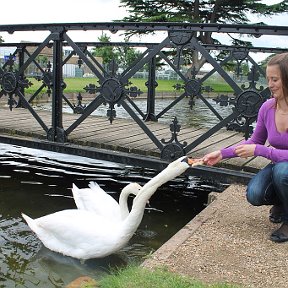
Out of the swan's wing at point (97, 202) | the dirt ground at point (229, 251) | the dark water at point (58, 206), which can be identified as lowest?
the dark water at point (58, 206)

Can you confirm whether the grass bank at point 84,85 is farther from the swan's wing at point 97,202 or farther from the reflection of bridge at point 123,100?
the swan's wing at point 97,202

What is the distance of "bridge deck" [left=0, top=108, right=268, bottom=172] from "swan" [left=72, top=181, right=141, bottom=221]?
1028 millimetres

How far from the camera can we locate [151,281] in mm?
2830

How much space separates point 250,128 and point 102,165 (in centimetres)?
385

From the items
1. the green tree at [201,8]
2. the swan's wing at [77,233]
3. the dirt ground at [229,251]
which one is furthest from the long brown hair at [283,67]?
the green tree at [201,8]

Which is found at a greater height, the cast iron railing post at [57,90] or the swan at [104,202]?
the cast iron railing post at [57,90]

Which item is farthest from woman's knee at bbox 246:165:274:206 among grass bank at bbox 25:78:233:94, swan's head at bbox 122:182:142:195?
grass bank at bbox 25:78:233:94

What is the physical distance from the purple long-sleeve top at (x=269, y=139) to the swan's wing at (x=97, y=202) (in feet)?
3.96

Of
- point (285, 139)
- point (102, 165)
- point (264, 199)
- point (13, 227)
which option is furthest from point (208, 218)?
point (102, 165)

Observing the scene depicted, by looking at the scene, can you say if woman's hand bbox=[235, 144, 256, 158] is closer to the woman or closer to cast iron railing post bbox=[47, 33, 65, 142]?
the woman

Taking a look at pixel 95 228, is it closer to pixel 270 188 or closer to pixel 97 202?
pixel 97 202

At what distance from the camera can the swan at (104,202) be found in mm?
4168

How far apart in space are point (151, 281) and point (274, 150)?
1431 millimetres

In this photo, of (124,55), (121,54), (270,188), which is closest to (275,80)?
(270,188)
